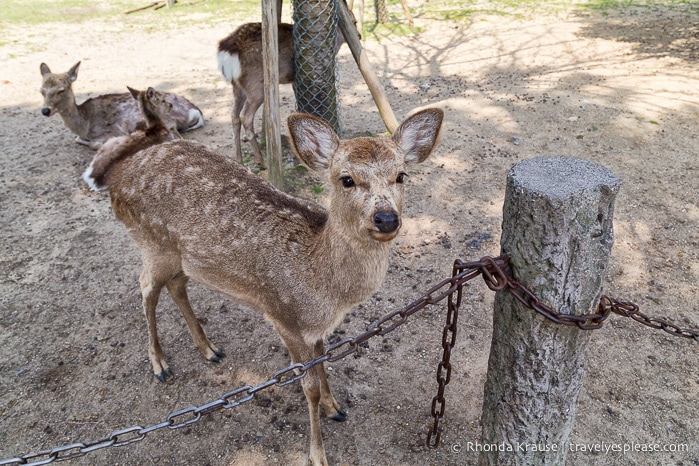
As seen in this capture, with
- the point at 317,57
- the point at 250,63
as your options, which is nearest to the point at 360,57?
the point at 317,57

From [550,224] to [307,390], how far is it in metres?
1.66

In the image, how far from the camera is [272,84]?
438 cm

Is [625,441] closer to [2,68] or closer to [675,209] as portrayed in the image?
[675,209]

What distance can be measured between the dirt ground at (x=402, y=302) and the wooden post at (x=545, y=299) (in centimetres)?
74

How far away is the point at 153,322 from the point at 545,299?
2.63 m

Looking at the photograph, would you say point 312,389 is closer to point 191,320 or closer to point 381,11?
point 191,320

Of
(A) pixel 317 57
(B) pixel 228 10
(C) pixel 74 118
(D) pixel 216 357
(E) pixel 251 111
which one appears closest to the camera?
(D) pixel 216 357

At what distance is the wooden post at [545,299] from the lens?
5.18 ft

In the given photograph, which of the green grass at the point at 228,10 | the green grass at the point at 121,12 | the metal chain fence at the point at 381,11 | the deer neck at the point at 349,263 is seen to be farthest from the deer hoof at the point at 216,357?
the green grass at the point at 121,12

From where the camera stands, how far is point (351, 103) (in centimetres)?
750

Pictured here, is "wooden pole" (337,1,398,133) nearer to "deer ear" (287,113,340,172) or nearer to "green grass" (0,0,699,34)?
"deer ear" (287,113,340,172)

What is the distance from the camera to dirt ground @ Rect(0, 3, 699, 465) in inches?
112

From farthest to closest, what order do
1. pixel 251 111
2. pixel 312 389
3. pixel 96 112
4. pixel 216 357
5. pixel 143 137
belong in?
pixel 96 112, pixel 251 111, pixel 143 137, pixel 216 357, pixel 312 389

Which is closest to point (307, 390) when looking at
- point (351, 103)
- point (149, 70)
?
point (351, 103)
